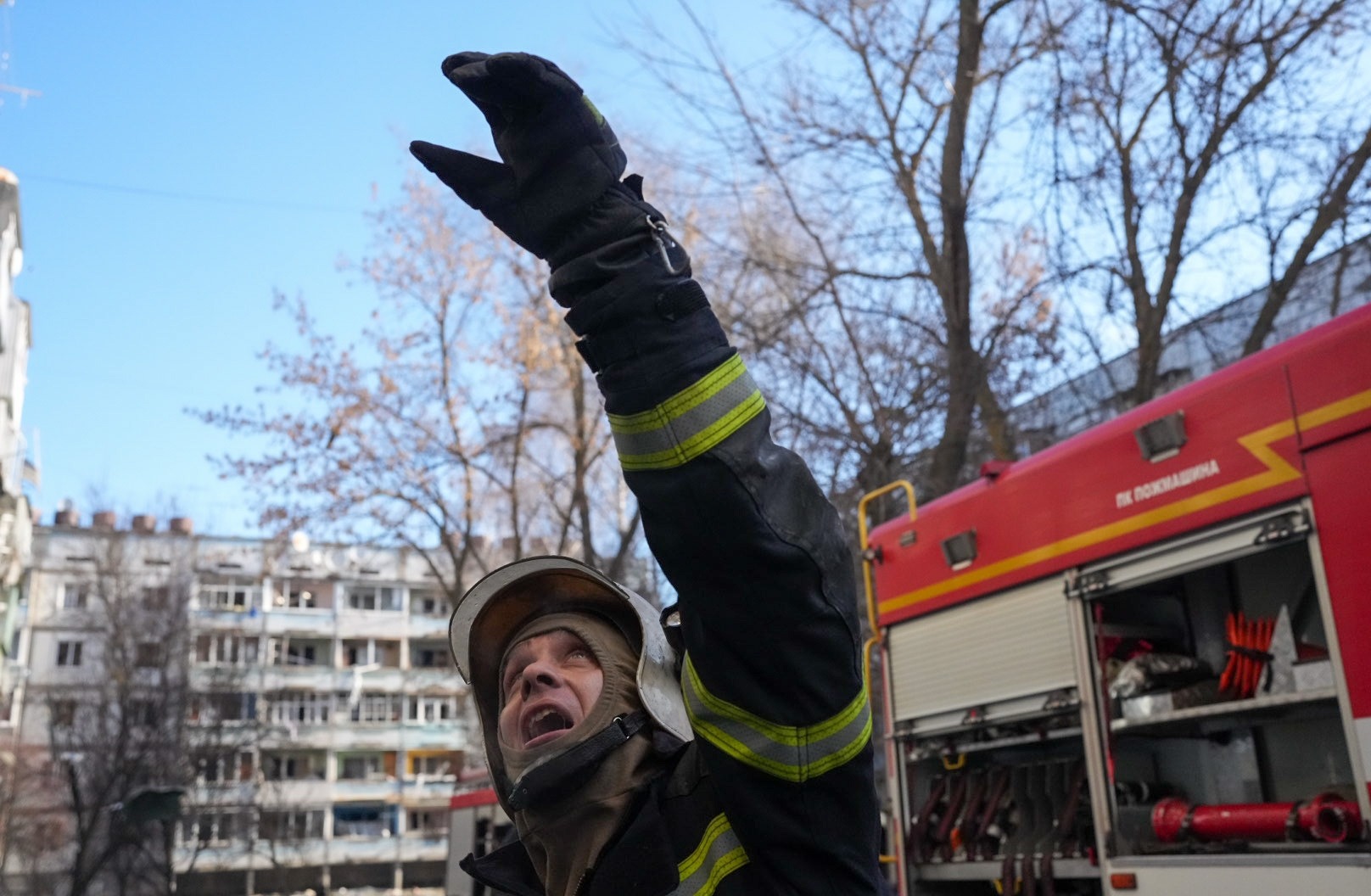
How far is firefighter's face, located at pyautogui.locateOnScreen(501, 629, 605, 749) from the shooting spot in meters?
2.09

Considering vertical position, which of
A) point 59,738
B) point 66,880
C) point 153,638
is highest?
point 153,638

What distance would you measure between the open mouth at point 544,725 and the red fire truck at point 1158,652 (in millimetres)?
2892

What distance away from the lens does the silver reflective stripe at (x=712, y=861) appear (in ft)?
5.88

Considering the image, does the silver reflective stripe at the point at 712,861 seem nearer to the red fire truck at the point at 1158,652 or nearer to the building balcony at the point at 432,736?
the red fire truck at the point at 1158,652

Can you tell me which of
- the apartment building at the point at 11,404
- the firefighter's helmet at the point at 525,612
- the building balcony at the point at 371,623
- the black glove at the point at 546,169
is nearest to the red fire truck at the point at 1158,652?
the firefighter's helmet at the point at 525,612

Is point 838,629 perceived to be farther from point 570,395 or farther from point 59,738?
point 59,738

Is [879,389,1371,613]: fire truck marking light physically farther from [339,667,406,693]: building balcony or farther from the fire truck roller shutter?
[339,667,406,693]: building balcony

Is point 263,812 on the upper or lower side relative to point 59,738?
lower

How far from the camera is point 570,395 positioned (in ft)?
73.8

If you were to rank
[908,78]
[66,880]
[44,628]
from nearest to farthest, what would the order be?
[908,78]
[66,880]
[44,628]

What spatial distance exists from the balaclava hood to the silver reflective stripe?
18 cm

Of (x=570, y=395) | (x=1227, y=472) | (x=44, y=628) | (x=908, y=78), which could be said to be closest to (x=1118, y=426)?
(x=1227, y=472)

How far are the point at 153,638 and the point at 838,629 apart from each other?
135ft

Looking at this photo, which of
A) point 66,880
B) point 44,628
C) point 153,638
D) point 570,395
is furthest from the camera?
point 44,628
